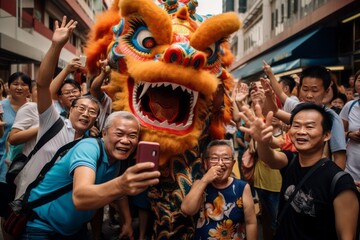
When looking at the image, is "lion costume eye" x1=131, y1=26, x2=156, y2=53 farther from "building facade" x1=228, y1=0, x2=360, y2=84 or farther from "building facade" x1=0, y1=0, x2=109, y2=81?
"building facade" x1=228, y1=0, x2=360, y2=84

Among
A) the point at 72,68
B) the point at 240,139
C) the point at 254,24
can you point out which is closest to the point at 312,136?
the point at 72,68

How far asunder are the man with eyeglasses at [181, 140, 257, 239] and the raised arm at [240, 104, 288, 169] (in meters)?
0.38

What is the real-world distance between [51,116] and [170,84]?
829mm

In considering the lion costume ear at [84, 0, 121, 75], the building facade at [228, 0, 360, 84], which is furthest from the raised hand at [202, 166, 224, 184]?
the building facade at [228, 0, 360, 84]

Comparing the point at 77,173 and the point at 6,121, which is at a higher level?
the point at 6,121

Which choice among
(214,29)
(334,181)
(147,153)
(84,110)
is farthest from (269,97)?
(147,153)

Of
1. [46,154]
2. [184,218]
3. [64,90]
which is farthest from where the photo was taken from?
[64,90]

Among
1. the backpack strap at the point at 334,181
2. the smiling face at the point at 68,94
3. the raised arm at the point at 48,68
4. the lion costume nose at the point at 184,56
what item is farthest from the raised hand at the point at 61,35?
the backpack strap at the point at 334,181

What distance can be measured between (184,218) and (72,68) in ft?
4.93

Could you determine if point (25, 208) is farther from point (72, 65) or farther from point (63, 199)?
point (72, 65)

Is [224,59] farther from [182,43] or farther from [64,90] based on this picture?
[64,90]

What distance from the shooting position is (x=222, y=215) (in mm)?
2584

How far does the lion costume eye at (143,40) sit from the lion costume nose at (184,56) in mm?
278

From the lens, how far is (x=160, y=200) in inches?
115
